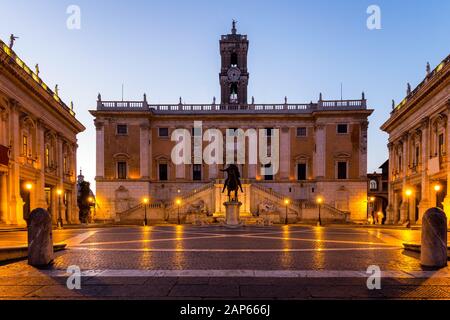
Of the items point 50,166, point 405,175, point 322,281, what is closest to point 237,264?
point 322,281

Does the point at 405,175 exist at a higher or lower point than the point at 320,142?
lower

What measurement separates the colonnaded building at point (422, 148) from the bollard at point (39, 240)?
29733mm

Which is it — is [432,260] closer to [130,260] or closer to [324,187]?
[130,260]

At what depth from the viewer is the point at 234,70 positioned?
204 ft

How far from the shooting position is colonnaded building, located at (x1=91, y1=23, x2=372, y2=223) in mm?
54438

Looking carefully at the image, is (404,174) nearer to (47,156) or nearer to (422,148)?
(422,148)

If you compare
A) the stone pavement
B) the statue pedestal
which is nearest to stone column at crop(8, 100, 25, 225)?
the statue pedestal

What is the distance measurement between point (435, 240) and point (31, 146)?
115ft

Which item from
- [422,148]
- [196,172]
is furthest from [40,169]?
[422,148]

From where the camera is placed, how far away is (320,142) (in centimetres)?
5525

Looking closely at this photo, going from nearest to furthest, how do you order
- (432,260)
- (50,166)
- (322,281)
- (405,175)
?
1. (322,281)
2. (432,260)
3. (50,166)
4. (405,175)

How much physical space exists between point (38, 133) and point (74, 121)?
1133cm
